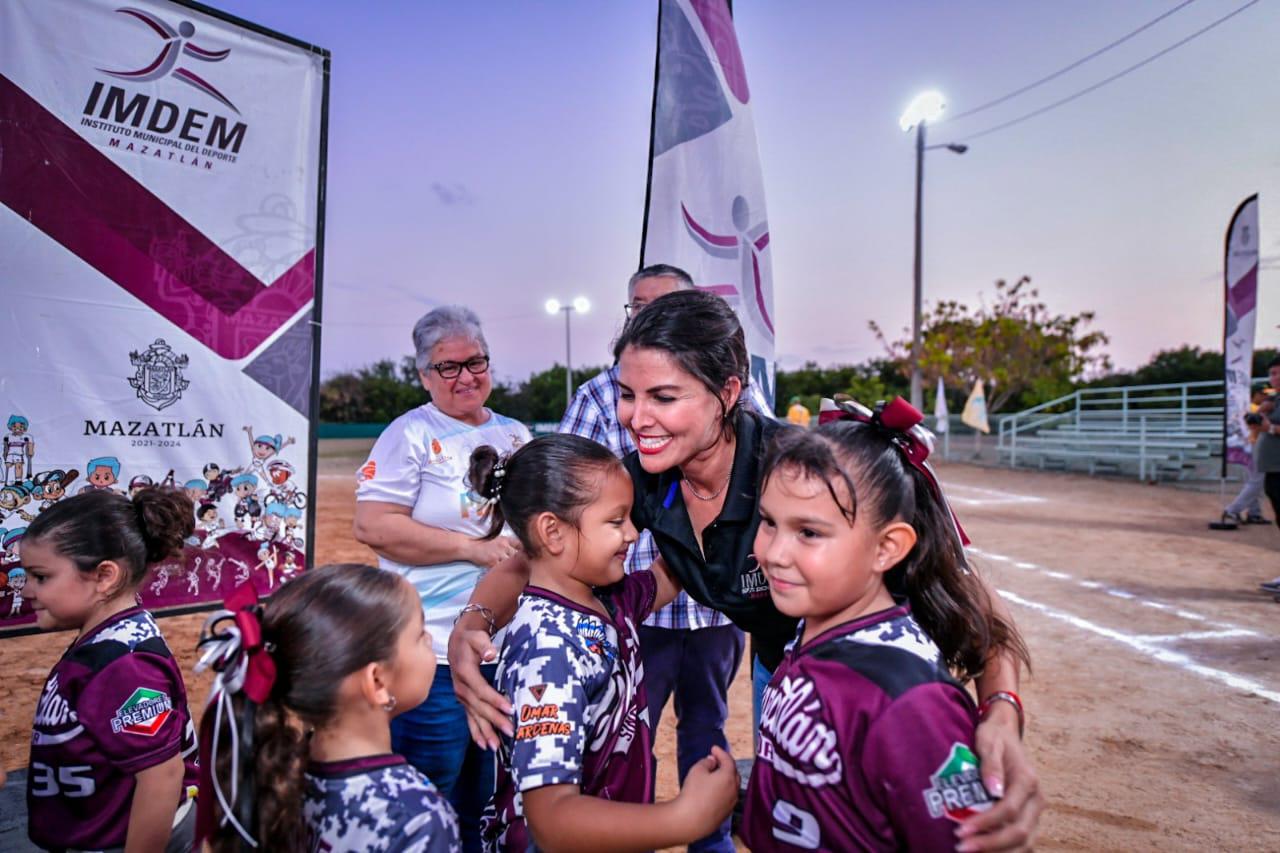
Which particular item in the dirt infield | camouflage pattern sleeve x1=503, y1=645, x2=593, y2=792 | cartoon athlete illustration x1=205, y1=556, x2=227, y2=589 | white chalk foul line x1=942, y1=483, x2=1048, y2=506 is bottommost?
the dirt infield

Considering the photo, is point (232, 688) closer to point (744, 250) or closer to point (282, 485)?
point (282, 485)

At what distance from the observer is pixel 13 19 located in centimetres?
275

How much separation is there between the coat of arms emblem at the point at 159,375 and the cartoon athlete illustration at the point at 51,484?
39cm

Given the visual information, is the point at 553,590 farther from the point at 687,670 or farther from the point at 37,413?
the point at 37,413

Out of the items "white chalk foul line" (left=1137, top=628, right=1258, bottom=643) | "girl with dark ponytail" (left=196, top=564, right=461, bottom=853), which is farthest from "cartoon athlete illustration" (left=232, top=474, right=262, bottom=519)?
"white chalk foul line" (left=1137, top=628, right=1258, bottom=643)

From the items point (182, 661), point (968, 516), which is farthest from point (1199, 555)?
point (182, 661)

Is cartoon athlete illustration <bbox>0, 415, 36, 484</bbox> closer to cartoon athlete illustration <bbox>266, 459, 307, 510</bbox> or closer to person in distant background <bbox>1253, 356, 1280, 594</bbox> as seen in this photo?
cartoon athlete illustration <bbox>266, 459, 307, 510</bbox>

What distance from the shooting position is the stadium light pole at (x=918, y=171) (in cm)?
2214

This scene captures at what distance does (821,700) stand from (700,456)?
88 cm

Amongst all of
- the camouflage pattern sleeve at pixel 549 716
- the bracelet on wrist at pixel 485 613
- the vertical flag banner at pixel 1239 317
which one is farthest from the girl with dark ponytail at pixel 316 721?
the vertical flag banner at pixel 1239 317

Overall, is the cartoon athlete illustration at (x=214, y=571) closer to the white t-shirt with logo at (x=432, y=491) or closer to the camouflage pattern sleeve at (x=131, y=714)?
the white t-shirt with logo at (x=432, y=491)

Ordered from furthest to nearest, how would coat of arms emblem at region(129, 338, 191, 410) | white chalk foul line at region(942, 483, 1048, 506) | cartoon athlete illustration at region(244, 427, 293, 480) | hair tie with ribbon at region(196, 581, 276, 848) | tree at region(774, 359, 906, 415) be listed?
tree at region(774, 359, 906, 415)
white chalk foul line at region(942, 483, 1048, 506)
cartoon athlete illustration at region(244, 427, 293, 480)
coat of arms emblem at region(129, 338, 191, 410)
hair tie with ribbon at region(196, 581, 276, 848)

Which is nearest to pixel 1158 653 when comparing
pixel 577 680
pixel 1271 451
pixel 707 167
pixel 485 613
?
pixel 1271 451

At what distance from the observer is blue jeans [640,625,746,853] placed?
108 inches
